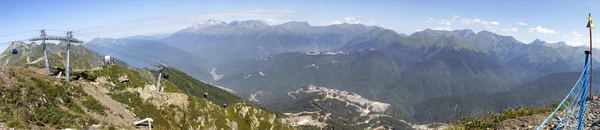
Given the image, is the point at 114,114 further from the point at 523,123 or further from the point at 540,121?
the point at 540,121

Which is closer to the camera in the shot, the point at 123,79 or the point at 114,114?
the point at 114,114

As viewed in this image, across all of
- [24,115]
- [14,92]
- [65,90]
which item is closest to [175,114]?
[65,90]

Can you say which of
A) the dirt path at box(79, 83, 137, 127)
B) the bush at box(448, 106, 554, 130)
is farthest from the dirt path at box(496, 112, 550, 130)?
the dirt path at box(79, 83, 137, 127)

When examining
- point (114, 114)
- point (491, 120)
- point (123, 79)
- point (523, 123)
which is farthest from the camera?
point (123, 79)

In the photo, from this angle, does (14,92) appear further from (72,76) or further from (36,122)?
(72,76)

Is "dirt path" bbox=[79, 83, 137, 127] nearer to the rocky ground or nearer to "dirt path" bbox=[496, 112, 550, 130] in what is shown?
"dirt path" bbox=[496, 112, 550, 130]

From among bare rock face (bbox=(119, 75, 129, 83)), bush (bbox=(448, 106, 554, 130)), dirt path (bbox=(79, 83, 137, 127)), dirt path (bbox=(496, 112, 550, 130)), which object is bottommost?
bare rock face (bbox=(119, 75, 129, 83))

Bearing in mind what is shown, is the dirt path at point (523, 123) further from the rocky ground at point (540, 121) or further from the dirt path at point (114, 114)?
the dirt path at point (114, 114)

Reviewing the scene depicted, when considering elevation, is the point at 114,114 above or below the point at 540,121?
below

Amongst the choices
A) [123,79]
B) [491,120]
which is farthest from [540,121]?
[123,79]

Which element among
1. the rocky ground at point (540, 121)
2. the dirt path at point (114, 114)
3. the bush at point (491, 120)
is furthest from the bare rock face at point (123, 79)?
A: the rocky ground at point (540, 121)

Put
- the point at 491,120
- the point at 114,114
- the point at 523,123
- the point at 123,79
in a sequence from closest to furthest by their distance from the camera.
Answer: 1. the point at 523,123
2. the point at 491,120
3. the point at 114,114
4. the point at 123,79

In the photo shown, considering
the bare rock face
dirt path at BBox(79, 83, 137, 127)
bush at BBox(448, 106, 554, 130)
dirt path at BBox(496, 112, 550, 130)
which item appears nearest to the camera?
dirt path at BBox(496, 112, 550, 130)
